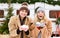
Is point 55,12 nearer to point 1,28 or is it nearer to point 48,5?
point 48,5

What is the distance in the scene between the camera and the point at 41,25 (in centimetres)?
446

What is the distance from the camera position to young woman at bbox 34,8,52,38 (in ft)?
14.7

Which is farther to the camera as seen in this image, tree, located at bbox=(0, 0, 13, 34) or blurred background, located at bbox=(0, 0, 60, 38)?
blurred background, located at bbox=(0, 0, 60, 38)

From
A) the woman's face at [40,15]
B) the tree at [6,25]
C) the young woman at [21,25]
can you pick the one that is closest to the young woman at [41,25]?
the woman's face at [40,15]

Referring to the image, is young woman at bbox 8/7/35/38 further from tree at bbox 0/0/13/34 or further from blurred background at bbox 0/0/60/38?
blurred background at bbox 0/0/60/38

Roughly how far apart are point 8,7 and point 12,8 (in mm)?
212

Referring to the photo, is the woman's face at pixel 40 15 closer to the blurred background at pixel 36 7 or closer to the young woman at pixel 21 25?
the young woman at pixel 21 25

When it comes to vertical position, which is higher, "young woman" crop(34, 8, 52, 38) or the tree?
"young woman" crop(34, 8, 52, 38)

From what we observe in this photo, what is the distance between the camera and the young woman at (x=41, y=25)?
4.48 meters

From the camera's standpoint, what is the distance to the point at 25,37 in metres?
4.48

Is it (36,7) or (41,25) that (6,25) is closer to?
(36,7)

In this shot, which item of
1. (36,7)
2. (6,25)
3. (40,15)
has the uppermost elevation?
(40,15)

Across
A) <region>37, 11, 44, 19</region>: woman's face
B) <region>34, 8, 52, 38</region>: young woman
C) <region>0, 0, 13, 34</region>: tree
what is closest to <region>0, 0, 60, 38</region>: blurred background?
<region>0, 0, 13, 34</region>: tree

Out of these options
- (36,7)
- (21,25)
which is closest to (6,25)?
(36,7)
